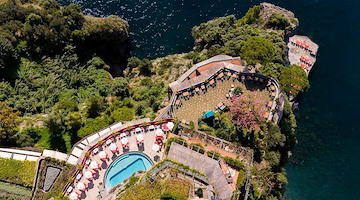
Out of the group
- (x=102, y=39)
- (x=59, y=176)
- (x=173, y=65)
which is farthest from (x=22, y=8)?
(x=59, y=176)

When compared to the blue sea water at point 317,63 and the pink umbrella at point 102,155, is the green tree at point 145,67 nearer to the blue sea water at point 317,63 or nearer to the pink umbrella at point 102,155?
the blue sea water at point 317,63

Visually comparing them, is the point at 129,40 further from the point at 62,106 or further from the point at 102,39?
the point at 62,106

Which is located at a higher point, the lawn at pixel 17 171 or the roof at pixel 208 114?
the roof at pixel 208 114

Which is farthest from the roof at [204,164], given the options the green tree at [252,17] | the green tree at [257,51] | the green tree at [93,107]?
the green tree at [252,17]

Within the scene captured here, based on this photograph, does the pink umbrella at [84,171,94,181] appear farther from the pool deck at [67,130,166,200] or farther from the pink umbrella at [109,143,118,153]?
the pink umbrella at [109,143,118,153]

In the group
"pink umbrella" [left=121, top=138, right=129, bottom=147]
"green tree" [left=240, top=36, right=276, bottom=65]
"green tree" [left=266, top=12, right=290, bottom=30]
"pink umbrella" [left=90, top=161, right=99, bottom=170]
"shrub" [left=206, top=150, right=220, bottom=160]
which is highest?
"green tree" [left=266, top=12, right=290, bottom=30]

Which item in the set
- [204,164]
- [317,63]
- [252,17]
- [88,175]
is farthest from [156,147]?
[317,63]

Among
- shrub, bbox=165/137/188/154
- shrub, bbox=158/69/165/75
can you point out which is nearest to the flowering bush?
shrub, bbox=165/137/188/154
